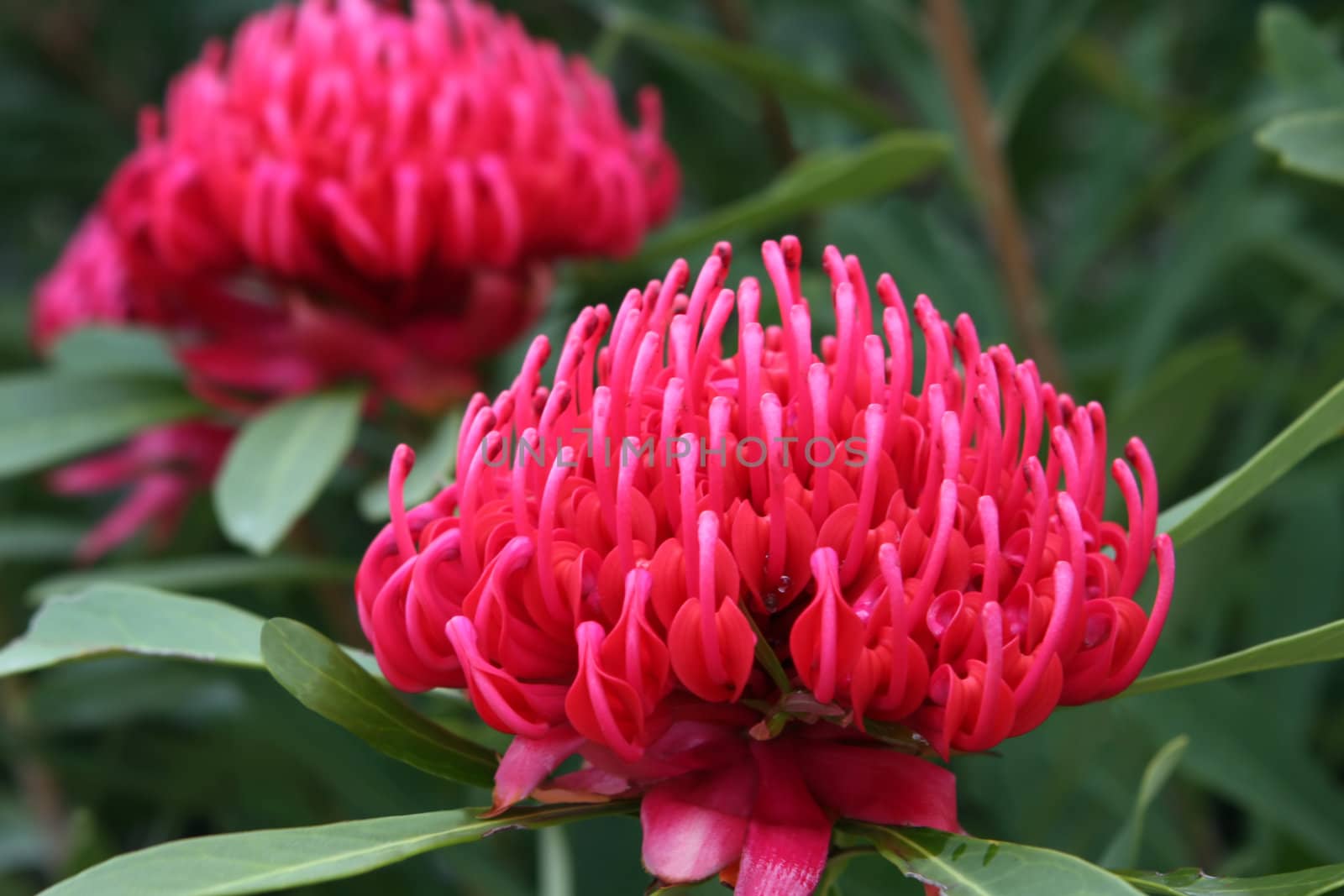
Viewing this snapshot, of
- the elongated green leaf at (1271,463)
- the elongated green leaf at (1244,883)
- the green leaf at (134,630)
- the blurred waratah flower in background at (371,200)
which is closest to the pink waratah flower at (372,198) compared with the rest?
the blurred waratah flower in background at (371,200)

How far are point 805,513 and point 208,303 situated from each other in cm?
110

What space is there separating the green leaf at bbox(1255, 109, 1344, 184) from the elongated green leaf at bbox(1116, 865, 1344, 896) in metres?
0.63

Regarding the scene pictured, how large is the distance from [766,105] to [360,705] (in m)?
1.67

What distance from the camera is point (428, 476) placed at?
1.31 metres

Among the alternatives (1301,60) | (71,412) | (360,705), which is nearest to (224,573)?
(71,412)

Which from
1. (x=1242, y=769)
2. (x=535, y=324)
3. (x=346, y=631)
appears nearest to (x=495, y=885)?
(x=346, y=631)

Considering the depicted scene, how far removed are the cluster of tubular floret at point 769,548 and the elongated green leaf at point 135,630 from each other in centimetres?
15

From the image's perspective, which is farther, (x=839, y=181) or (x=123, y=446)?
(x=123, y=446)

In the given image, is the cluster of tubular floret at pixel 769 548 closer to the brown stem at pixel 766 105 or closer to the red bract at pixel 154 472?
the red bract at pixel 154 472

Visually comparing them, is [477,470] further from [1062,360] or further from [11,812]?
[11,812]

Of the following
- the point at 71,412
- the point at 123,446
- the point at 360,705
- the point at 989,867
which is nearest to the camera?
the point at 989,867

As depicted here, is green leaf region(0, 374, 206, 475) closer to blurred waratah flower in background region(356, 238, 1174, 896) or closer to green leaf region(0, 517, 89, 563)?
green leaf region(0, 517, 89, 563)

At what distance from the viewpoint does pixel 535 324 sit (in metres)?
1.75

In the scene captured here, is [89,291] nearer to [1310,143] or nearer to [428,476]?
[428,476]
